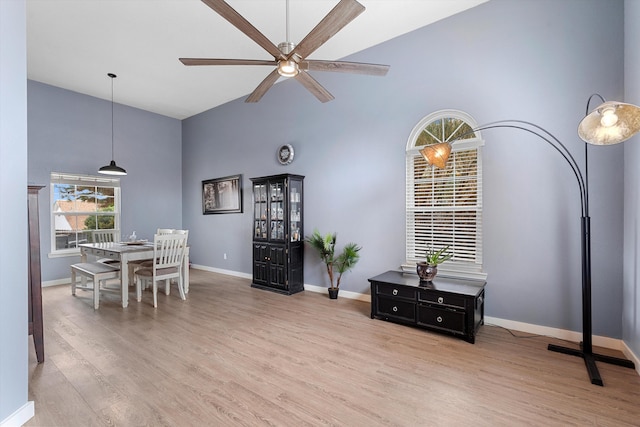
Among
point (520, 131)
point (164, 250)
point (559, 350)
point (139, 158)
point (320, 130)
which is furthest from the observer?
point (139, 158)

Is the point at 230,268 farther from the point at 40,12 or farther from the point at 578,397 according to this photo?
the point at 578,397

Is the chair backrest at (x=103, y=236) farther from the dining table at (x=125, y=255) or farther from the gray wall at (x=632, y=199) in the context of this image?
the gray wall at (x=632, y=199)

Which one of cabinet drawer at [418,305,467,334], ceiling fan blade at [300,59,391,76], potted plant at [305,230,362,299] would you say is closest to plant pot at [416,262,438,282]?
cabinet drawer at [418,305,467,334]

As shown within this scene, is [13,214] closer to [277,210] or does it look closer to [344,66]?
[344,66]

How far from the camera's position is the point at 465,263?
3.48 metres

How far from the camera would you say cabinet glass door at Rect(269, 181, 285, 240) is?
4.81m

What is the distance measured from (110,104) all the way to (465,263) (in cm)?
730

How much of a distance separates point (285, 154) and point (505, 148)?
334 cm

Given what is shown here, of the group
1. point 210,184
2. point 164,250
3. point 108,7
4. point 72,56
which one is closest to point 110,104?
point 72,56

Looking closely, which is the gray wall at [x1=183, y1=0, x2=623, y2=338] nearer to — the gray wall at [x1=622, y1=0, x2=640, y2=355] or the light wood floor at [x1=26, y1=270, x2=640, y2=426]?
the gray wall at [x1=622, y1=0, x2=640, y2=355]

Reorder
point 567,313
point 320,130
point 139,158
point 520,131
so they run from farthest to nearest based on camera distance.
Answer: point 139,158 → point 320,130 → point 520,131 → point 567,313

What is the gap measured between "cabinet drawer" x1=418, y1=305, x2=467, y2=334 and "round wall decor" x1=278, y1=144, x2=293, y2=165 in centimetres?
322

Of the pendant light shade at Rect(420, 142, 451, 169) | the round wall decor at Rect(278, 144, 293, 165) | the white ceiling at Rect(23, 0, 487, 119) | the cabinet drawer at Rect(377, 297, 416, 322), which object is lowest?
→ the cabinet drawer at Rect(377, 297, 416, 322)

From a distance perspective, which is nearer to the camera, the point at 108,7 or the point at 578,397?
the point at 578,397
